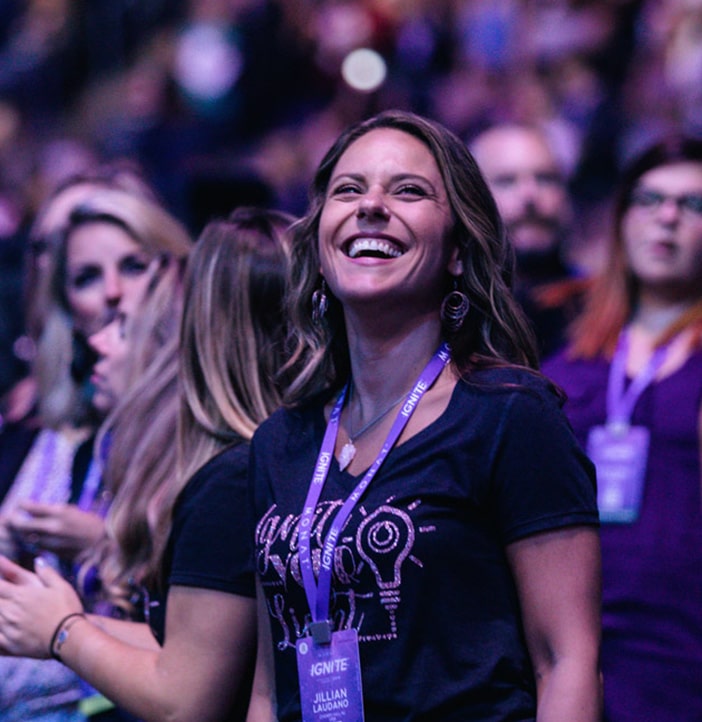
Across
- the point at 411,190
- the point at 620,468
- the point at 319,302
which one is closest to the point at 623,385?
the point at 620,468

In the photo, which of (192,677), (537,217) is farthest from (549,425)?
(537,217)

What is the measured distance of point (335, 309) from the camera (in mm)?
2184

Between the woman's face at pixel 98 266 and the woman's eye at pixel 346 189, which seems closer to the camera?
the woman's eye at pixel 346 189

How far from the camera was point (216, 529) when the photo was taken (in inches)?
84.6

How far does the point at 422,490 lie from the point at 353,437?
256 mm

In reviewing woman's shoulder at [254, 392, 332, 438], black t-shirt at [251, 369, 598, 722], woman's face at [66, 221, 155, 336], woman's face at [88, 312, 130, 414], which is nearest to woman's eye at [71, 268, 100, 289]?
woman's face at [66, 221, 155, 336]

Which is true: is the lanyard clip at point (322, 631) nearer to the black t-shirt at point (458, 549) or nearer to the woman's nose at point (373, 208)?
the black t-shirt at point (458, 549)

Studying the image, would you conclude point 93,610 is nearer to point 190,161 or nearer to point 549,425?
point 549,425

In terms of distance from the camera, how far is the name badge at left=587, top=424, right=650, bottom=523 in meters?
2.90

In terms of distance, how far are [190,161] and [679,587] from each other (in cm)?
465

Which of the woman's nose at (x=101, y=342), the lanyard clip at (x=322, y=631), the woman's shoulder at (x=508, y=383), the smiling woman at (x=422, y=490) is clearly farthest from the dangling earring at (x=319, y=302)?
the woman's nose at (x=101, y=342)

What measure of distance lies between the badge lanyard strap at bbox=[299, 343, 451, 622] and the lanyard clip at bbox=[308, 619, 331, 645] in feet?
0.04

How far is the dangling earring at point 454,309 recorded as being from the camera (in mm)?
1974

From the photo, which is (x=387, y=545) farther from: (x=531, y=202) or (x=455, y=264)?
(x=531, y=202)
